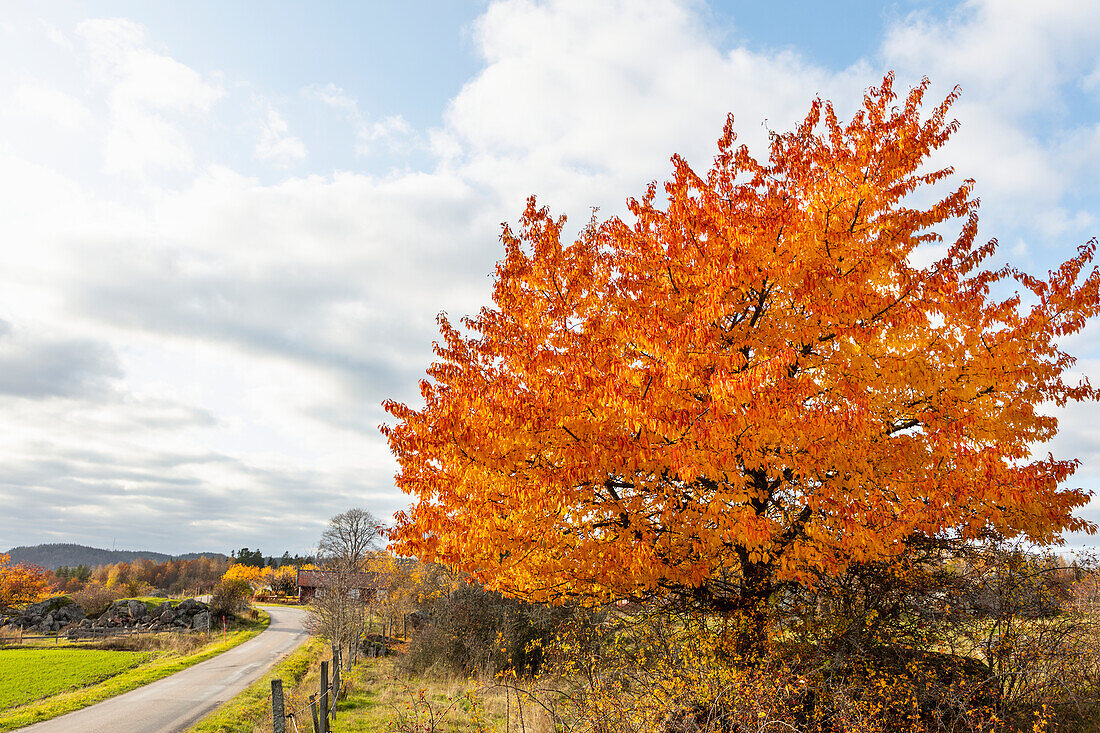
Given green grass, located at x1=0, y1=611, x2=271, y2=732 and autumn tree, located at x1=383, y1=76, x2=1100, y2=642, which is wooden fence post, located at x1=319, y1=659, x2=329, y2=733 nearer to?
autumn tree, located at x1=383, y1=76, x2=1100, y2=642

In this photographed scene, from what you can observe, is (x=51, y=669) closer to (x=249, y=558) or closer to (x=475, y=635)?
(x=475, y=635)

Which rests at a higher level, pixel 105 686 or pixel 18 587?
pixel 18 587

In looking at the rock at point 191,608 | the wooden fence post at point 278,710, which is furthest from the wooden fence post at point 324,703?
the rock at point 191,608

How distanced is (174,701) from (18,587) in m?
63.9

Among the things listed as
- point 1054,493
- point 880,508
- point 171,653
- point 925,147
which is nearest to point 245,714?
point 880,508

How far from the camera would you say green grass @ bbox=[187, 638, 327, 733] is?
1811 cm

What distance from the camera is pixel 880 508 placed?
7254 mm

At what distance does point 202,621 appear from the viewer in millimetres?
60250

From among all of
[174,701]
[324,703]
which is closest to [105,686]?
[174,701]

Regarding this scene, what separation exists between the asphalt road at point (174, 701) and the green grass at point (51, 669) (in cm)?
466

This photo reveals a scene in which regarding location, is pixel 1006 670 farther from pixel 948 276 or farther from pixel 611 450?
pixel 611 450

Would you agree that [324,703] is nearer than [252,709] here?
Yes

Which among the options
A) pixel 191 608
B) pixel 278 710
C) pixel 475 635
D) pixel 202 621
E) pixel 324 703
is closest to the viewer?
pixel 278 710

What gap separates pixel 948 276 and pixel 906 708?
6.53m
